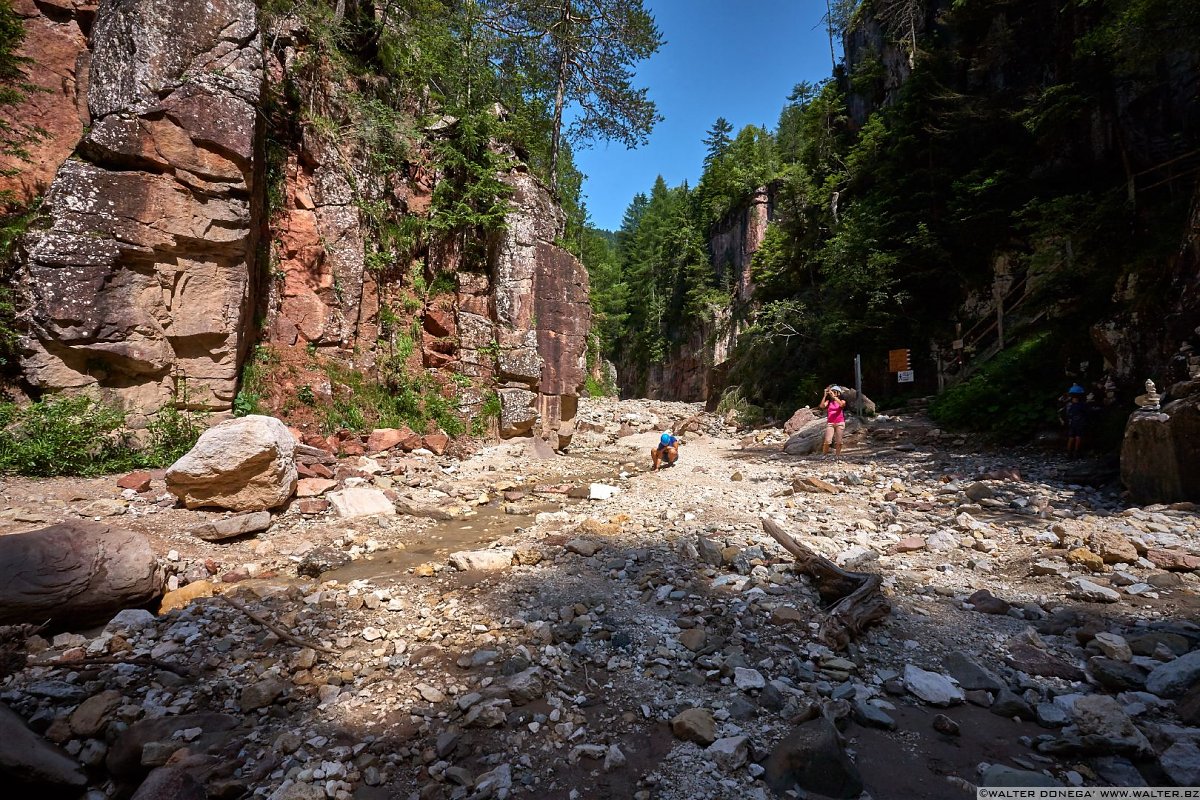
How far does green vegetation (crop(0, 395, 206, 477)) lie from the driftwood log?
9170mm

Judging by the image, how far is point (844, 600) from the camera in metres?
3.62

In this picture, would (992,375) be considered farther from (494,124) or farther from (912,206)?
(494,124)

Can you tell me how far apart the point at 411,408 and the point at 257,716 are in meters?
9.05

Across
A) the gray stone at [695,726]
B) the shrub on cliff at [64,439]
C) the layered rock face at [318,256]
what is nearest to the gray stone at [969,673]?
the gray stone at [695,726]

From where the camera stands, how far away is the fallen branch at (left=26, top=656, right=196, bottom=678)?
2.98 meters

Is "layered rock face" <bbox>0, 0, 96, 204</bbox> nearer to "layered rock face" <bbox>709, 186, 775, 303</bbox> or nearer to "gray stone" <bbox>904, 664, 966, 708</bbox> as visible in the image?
"gray stone" <bbox>904, 664, 966, 708</bbox>

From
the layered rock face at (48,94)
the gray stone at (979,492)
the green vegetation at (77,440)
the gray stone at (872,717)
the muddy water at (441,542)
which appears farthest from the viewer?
the layered rock face at (48,94)

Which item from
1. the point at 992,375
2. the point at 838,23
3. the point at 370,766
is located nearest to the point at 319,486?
the point at 370,766

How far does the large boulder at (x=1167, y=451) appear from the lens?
539 cm

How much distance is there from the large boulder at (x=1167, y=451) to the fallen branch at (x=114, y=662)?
10319mm

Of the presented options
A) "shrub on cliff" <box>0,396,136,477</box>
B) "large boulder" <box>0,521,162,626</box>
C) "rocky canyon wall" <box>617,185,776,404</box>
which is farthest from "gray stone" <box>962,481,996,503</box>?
"rocky canyon wall" <box>617,185,776,404</box>

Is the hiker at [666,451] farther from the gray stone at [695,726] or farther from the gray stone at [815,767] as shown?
the gray stone at [815,767]

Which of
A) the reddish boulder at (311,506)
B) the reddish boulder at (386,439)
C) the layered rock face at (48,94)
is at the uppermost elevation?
the layered rock face at (48,94)

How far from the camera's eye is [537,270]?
12766 millimetres
